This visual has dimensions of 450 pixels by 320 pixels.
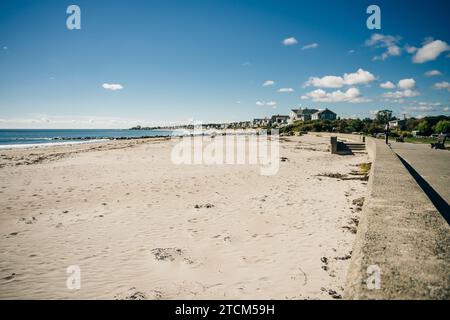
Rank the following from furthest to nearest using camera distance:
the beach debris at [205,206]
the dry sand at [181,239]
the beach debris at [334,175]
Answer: the beach debris at [334,175] → the beach debris at [205,206] → the dry sand at [181,239]

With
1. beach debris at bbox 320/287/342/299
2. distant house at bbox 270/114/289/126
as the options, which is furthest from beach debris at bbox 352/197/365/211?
distant house at bbox 270/114/289/126

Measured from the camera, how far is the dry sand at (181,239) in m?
4.30

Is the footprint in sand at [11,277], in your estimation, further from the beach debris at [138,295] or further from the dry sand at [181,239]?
the beach debris at [138,295]

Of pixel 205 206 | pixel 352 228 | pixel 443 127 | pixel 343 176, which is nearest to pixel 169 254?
pixel 205 206

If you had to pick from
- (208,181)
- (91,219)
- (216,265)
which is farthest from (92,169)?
(216,265)

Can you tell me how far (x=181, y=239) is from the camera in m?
6.10

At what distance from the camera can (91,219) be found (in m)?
7.61

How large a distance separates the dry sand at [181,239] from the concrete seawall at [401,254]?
1087 millimetres

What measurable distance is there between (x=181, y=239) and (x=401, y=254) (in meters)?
4.44

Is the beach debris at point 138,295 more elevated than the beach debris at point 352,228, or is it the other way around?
the beach debris at point 352,228

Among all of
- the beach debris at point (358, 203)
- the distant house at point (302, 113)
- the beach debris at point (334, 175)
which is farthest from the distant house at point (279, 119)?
the beach debris at point (358, 203)

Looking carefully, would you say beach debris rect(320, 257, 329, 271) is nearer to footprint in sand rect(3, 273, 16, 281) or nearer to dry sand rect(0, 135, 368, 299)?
dry sand rect(0, 135, 368, 299)

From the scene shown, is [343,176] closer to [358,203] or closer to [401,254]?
[358,203]
